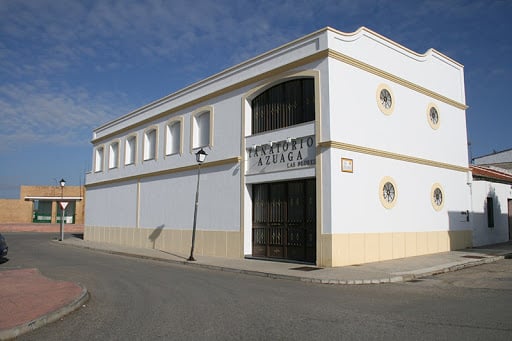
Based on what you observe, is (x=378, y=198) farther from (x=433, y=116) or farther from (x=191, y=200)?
(x=191, y=200)

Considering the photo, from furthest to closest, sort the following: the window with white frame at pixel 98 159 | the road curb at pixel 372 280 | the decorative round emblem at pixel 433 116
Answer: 1. the window with white frame at pixel 98 159
2. the decorative round emblem at pixel 433 116
3. the road curb at pixel 372 280

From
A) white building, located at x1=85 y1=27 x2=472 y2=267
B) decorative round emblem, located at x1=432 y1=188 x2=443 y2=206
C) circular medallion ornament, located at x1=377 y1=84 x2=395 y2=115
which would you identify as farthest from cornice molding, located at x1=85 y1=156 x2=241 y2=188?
decorative round emblem, located at x1=432 y1=188 x2=443 y2=206

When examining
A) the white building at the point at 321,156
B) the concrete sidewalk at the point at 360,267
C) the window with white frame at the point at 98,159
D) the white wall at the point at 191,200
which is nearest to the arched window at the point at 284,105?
the white building at the point at 321,156

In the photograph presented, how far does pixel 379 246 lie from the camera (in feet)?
49.9

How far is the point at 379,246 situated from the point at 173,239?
941 cm

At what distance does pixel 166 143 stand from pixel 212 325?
52.8 feet

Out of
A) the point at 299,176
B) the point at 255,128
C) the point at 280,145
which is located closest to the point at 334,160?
the point at 299,176

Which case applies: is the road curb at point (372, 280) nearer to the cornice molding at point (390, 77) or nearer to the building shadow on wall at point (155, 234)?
the building shadow on wall at point (155, 234)

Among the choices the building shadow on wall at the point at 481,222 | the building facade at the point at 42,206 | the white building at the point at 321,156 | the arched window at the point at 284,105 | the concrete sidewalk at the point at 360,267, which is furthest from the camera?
the building facade at the point at 42,206

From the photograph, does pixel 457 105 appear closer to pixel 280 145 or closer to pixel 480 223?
pixel 480 223

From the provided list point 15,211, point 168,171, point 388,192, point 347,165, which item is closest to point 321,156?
point 347,165

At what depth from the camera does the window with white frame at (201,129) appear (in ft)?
64.4

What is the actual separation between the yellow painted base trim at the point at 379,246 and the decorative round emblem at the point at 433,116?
4400 mm

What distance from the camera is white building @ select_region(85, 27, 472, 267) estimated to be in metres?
14.5
